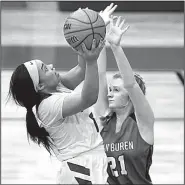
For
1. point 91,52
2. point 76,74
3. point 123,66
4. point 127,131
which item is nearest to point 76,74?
point 76,74

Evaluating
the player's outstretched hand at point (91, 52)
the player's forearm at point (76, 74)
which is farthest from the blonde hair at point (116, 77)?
the player's outstretched hand at point (91, 52)

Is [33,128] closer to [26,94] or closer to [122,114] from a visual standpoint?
[26,94]

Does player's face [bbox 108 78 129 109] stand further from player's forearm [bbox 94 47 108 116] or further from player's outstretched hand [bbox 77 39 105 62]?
player's outstretched hand [bbox 77 39 105 62]

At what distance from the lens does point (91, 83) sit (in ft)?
9.80

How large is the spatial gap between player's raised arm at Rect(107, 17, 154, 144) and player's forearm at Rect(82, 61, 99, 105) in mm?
447

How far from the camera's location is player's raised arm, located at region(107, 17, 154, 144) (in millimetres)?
3416

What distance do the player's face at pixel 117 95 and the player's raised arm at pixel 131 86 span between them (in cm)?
14

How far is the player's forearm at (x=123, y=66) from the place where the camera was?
3.42m

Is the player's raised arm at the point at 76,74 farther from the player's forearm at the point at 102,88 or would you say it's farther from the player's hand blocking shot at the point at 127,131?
the player's forearm at the point at 102,88

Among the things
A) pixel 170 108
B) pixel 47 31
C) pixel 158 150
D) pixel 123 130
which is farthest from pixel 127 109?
pixel 47 31

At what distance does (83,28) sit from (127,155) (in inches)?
33.3

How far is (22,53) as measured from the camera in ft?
37.4

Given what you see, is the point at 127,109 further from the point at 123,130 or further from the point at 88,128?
the point at 88,128

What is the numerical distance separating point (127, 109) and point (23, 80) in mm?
760
